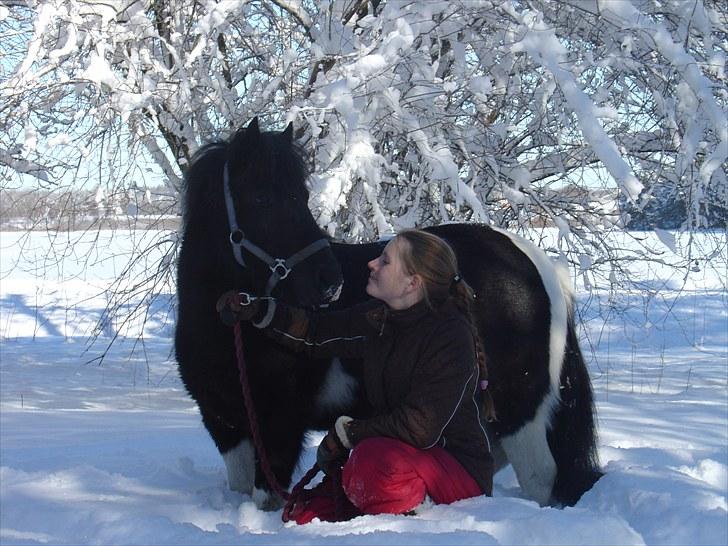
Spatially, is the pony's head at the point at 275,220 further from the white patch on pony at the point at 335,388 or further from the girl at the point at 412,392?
the white patch on pony at the point at 335,388

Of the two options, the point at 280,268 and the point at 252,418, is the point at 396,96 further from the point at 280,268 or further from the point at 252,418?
the point at 252,418

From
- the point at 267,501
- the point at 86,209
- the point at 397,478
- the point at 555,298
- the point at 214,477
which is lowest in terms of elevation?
the point at 214,477

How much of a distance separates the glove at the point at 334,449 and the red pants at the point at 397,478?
0.26 feet

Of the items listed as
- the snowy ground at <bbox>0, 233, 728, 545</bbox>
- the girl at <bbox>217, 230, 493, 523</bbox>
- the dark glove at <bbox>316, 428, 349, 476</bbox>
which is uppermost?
the girl at <bbox>217, 230, 493, 523</bbox>

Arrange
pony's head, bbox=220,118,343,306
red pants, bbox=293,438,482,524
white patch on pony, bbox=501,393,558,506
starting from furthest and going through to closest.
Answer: white patch on pony, bbox=501,393,558,506 → pony's head, bbox=220,118,343,306 → red pants, bbox=293,438,482,524

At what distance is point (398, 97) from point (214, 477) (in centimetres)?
246

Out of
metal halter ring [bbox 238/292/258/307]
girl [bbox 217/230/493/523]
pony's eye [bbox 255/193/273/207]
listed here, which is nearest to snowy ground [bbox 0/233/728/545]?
girl [bbox 217/230/493/523]

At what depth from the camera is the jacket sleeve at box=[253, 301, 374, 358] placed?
3.21 meters

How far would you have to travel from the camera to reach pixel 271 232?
3.36 m

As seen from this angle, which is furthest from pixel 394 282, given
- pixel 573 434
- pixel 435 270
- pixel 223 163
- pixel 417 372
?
pixel 573 434

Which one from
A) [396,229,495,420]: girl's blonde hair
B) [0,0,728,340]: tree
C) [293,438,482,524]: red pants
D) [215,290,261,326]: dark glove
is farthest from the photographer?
[0,0,728,340]: tree

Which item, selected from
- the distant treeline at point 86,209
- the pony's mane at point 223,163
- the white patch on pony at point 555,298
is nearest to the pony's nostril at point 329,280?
the pony's mane at point 223,163

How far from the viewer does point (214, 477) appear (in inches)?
159

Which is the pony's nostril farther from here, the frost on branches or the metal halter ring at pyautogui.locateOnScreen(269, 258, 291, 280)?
the frost on branches
